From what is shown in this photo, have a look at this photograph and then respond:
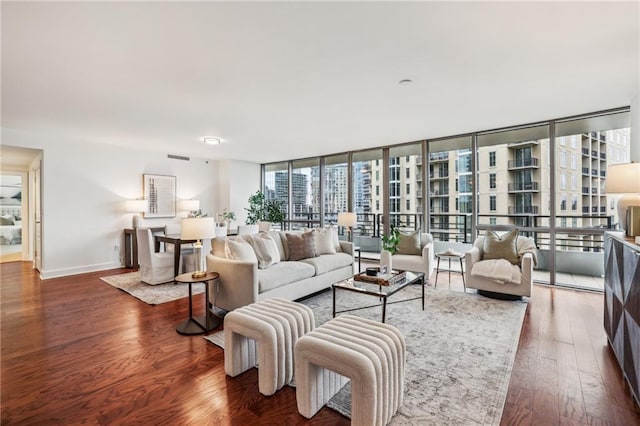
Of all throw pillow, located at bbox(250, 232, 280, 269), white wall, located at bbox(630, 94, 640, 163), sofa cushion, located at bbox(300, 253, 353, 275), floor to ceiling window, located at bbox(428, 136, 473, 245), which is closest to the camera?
white wall, located at bbox(630, 94, 640, 163)

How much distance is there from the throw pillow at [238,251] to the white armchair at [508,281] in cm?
296

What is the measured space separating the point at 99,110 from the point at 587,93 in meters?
6.13

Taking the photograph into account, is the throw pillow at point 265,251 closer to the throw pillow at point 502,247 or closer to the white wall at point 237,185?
the throw pillow at point 502,247

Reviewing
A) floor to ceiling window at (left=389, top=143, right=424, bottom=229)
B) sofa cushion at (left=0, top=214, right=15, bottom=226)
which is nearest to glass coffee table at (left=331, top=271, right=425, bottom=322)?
floor to ceiling window at (left=389, top=143, right=424, bottom=229)

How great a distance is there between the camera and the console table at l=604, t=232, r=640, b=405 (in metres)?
1.92

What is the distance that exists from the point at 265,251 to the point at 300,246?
69 centimetres

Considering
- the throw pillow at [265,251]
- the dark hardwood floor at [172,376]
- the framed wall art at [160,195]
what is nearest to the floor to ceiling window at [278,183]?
the framed wall art at [160,195]

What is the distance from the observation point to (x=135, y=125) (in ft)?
15.6

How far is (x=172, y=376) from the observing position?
2.24 m

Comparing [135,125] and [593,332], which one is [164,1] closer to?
[135,125]

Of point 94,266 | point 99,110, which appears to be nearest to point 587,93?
point 99,110

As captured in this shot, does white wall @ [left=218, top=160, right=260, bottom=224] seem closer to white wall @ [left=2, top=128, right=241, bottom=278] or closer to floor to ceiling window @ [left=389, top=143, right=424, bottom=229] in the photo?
white wall @ [left=2, top=128, right=241, bottom=278]

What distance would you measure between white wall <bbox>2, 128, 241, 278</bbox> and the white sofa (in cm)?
395

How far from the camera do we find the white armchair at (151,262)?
188 inches
